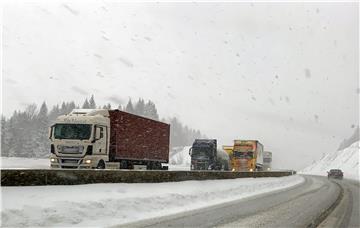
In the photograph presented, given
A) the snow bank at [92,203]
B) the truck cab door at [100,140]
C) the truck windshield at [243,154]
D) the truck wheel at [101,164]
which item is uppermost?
the truck cab door at [100,140]

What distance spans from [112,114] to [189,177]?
7363 millimetres

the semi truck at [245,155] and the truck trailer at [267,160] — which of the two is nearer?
the semi truck at [245,155]

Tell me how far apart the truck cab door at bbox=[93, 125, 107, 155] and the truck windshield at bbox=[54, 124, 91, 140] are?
1.62 feet

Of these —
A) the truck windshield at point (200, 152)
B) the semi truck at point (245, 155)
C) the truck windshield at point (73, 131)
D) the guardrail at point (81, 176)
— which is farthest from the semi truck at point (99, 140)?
the semi truck at point (245, 155)

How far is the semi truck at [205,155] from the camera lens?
4184cm

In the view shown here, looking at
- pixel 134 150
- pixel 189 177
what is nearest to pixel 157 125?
pixel 134 150

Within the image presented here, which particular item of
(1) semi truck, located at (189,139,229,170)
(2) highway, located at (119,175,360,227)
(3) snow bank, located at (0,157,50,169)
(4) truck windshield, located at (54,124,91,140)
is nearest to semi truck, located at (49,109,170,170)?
(4) truck windshield, located at (54,124,91,140)

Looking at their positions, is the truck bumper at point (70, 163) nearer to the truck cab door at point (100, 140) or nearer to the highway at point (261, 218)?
the truck cab door at point (100, 140)

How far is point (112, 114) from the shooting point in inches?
990

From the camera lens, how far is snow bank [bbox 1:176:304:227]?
9.03 meters

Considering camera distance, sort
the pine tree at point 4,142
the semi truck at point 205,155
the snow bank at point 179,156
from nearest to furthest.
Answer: the semi truck at point 205,155 < the pine tree at point 4,142 < the snow bank at point 179,156

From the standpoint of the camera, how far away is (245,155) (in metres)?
47.1

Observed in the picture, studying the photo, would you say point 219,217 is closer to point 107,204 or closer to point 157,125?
point 107,204

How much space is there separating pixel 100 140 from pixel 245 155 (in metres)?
26.4
